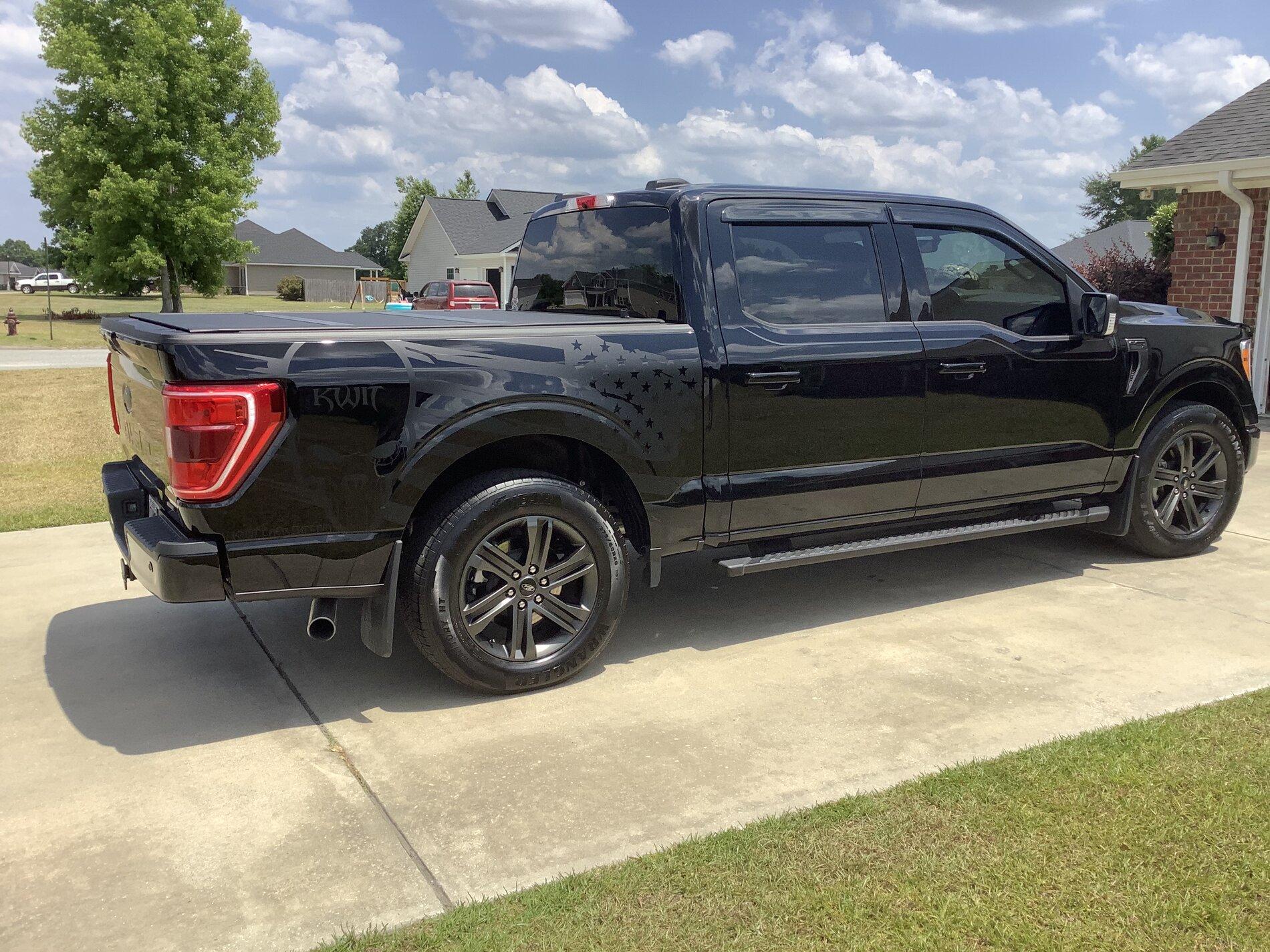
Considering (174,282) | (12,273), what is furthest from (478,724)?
(12,273)

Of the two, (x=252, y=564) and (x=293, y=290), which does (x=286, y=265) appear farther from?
(x=252, y=564)

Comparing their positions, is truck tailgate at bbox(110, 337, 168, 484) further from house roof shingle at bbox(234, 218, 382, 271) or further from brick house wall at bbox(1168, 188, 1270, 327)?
house roof shingle at bbox(234, 218, 382, 271)

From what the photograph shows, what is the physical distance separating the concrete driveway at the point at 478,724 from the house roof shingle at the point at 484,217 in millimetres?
46327

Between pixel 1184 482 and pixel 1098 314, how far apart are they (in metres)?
1.35

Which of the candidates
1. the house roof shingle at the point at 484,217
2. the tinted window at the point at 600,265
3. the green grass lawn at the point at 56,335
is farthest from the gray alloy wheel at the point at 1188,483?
the house roof shingle at the point at 484,217

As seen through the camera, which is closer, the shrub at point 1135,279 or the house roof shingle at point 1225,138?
the house roof shingle at point 1225,138

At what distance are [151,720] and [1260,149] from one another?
12.5 m

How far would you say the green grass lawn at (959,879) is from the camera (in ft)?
8.73

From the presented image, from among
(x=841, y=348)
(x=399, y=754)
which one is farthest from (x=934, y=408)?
(x=399, y=754)

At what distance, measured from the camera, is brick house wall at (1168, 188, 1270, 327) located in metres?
12.6

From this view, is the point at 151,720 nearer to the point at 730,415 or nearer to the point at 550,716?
the point at 550,716

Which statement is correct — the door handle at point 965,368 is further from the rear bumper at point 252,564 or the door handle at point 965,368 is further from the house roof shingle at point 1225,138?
the house roof shingle at point 1225,138

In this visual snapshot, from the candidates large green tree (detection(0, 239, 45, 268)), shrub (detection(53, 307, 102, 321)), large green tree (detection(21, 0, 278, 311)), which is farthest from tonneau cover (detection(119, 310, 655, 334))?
large green tree (detection(0, 239, 45, 268))

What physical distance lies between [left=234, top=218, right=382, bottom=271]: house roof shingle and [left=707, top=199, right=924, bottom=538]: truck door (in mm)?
76797
